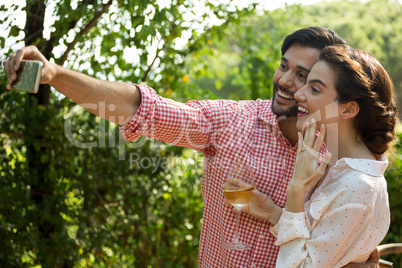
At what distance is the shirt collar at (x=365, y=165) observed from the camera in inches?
73.3

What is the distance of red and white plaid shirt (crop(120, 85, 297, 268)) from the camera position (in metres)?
2.04

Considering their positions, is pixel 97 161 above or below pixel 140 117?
below

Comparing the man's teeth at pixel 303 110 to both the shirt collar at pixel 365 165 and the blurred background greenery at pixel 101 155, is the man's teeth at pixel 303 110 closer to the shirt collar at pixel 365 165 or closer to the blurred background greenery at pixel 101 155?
the shirt collar at pixel 365 165

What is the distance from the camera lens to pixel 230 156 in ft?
6.90

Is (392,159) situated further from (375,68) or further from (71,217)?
(71,217)

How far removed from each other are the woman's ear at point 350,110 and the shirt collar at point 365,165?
0.57 feet

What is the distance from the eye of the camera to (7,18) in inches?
107

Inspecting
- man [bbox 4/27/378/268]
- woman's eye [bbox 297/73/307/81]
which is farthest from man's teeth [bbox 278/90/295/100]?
woman's eye [bbox 297/73/307/81]

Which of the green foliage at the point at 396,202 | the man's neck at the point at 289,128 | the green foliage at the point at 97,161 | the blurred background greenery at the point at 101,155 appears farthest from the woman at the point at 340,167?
the green foliage at the point at 396,202

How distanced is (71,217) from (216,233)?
54.3 inches

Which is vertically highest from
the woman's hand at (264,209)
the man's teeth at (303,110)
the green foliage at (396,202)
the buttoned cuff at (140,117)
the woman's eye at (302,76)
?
the woman's eye at (302,76)

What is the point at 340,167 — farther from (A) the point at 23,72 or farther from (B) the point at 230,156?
(A) the point at 23,72

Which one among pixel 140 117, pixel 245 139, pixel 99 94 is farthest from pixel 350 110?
pixel 99 94

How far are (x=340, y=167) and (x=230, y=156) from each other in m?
0.45
